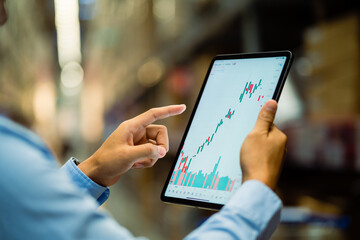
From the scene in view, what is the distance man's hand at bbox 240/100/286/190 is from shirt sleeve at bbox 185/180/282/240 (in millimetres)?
26

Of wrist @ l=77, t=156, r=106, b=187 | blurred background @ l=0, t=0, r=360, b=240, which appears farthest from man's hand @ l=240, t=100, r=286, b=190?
blurred background @ l=0, t=0, r=360, b=240

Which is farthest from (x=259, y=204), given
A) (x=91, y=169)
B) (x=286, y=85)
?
(x=286, y=85)

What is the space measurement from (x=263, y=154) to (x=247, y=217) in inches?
5.1

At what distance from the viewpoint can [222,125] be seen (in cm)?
111

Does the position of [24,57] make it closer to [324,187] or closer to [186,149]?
[324,187]

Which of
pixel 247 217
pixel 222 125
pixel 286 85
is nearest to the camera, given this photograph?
pixel 247 217

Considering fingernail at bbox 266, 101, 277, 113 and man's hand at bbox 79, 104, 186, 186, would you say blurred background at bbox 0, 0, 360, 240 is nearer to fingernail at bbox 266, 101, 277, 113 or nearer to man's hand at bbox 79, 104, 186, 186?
man's hand at bbox 79, 104, 186, 186

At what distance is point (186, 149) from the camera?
117 cm

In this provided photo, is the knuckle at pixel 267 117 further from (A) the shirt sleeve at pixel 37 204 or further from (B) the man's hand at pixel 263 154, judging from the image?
(A) the shirt sleeve at pixel 37 204

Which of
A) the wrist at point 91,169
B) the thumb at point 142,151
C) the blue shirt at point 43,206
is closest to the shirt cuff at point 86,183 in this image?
the wrist at point 91,169

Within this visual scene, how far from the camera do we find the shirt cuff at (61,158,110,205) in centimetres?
120

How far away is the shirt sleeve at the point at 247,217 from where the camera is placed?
2.60 feet

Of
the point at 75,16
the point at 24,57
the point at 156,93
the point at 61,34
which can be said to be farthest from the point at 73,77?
the point at 156,93

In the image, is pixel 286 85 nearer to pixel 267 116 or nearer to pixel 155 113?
pixel 155 113
